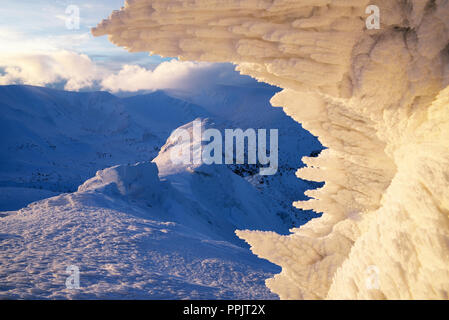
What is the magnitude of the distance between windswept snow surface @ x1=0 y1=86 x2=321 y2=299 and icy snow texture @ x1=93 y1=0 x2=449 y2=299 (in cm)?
357

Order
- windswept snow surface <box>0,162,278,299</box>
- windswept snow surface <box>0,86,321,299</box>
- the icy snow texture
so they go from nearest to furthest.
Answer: the icy snow texture < windswept snow surface <box>0,162,278,299</box> < windswept snow surface <box>0,86,321,299</box>

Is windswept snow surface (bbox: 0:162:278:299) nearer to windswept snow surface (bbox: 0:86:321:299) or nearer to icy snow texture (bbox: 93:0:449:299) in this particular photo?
windswept snow surface (bbox: 0:86:321:299)

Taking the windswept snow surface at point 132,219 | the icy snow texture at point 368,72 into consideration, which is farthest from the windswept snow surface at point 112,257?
the icy snow texture at point 368,72

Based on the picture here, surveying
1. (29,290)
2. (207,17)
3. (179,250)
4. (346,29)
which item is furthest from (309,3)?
(179,250)

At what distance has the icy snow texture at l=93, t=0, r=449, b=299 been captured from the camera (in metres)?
2.17

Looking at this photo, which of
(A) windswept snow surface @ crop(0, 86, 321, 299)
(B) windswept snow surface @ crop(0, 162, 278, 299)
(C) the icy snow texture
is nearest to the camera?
(C) the icy snow texture

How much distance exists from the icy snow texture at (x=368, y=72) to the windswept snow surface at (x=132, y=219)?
140 inches

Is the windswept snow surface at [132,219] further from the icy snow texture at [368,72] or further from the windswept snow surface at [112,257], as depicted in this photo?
the icy snow texture at [368,72]

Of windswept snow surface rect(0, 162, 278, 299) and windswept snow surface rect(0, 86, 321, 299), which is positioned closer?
windswept snow surface rect(0, 162, 278, 299)

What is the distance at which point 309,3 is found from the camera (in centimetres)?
253

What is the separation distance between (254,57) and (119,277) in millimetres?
4530

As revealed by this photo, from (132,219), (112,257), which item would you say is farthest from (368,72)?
(132,219)

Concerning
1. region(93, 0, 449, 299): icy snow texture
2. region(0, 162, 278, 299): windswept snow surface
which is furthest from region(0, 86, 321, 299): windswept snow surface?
region(93, 0, 449, 299): icy snow texture
